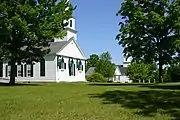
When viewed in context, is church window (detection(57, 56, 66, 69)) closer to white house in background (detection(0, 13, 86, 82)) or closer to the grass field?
white house in background (detection(0, 13, 86, 82))

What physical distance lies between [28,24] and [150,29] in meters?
11.1

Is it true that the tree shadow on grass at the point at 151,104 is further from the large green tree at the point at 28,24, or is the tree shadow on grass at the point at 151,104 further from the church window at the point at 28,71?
the church window at the point at 28,71

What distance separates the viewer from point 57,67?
161ft

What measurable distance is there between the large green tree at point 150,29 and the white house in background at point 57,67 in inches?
638

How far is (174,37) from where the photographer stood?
3231cm

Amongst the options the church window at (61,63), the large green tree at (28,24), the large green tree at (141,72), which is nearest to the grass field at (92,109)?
the large green tree at (28,24)

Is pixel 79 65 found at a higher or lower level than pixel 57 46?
lower

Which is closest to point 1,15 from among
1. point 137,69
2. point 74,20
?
point 74,20

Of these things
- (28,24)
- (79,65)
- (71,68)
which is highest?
(28,24)

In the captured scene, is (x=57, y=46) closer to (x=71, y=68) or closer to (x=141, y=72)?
(x=71, y=68)

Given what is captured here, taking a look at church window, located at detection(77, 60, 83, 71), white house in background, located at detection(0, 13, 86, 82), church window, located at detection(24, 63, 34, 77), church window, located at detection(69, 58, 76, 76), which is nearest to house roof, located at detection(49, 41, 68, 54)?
white house in background, located at detection(0, 13, 86, 82)

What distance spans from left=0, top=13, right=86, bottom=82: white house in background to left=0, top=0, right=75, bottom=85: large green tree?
56.1 feet

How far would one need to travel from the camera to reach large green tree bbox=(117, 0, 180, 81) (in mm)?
32656

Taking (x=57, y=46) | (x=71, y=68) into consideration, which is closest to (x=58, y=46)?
(x=57, y=46)
